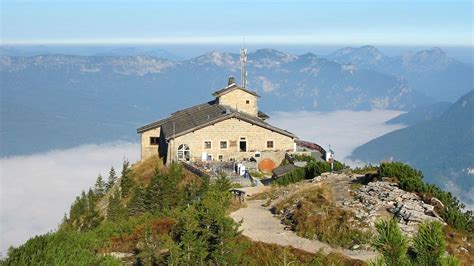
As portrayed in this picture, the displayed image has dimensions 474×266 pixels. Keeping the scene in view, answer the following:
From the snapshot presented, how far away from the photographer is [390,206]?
24.1 meters

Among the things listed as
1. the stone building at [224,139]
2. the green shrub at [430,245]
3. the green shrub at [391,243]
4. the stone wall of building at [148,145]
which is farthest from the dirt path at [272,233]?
the stone wall of building at [148,145]

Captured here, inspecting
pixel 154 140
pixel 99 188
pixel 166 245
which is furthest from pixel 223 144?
pixel 166 245

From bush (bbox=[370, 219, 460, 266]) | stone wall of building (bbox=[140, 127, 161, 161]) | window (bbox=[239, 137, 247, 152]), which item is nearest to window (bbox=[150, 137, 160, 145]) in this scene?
stone wall of building (bbox=[140, 127, 161, 161])

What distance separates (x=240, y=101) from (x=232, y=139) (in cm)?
858

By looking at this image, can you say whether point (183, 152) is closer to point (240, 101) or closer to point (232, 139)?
point (232, 139)

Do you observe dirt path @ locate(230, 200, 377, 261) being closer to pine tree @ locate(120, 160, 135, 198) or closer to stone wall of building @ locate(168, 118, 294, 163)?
pine tree @ locate(120, 160, 135, 198)

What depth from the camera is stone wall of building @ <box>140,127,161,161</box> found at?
175 feet

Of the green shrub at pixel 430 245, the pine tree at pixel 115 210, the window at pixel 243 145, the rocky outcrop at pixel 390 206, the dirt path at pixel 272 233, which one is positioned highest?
the green shrub at pixel 430 245

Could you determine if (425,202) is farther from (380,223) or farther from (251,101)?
(251,101)

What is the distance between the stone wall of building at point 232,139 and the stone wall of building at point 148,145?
6716 millimetres

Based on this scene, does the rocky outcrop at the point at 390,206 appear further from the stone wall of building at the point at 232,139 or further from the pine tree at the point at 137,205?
the stone wall of building at the point at 232,139

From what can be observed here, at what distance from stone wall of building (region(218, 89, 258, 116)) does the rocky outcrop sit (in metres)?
29.7

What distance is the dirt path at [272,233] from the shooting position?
20312 millimetres

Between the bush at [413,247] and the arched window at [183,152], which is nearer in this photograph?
the bush at [413,247]
